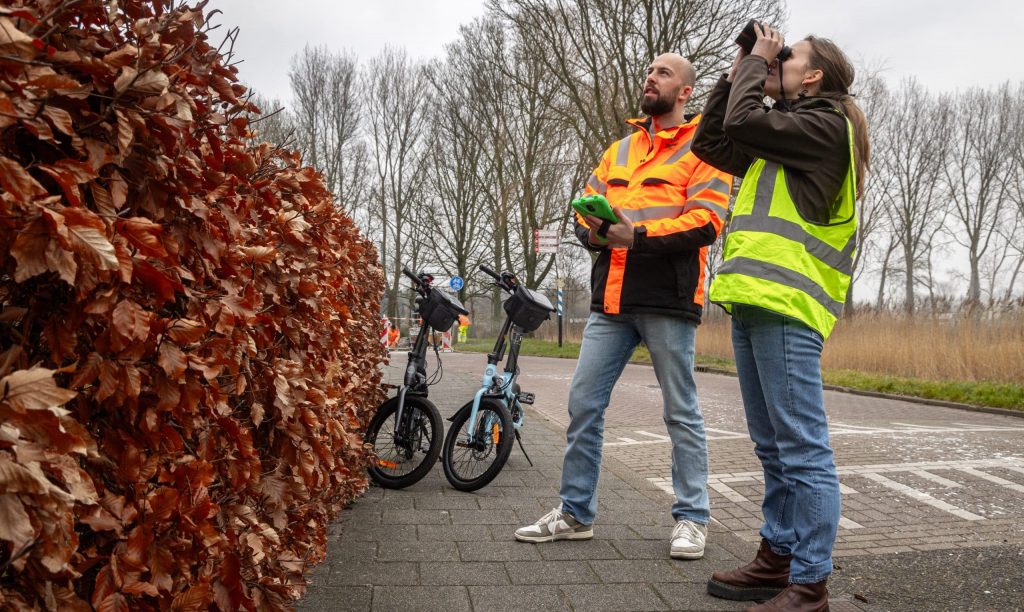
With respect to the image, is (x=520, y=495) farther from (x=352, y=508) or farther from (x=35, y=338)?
(x=35, y=338)

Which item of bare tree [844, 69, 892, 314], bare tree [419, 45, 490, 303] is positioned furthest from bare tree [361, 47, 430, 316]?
bare tree [844, 69, 892, 314]

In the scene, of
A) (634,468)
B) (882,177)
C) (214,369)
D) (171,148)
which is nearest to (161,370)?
(214,369)

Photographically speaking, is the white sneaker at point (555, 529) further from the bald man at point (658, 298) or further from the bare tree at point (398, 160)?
the bare tree at point (398, 160)

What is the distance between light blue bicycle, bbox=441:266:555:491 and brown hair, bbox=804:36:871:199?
99.9 inches

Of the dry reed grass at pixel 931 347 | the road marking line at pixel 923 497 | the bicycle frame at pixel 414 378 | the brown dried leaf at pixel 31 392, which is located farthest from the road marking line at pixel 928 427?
the brown dried leaf at pixel 31 392

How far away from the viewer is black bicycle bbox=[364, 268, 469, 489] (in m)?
4.81

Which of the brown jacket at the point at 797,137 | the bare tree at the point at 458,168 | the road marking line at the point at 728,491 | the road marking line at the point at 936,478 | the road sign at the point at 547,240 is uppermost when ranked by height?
the bare tree at the point at 458,168

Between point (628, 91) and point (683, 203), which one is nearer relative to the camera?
point (683, 203)

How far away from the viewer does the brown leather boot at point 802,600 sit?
8.67 ft

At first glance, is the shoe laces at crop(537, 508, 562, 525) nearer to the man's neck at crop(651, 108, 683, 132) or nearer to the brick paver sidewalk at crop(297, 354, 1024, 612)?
the brick paver sidewalk at crop(297, 354, 1024, 612)

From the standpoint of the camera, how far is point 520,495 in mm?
4707

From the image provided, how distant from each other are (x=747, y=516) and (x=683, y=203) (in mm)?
1948

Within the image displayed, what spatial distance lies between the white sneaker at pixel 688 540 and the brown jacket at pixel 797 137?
60.0 inches

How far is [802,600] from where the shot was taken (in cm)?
265
